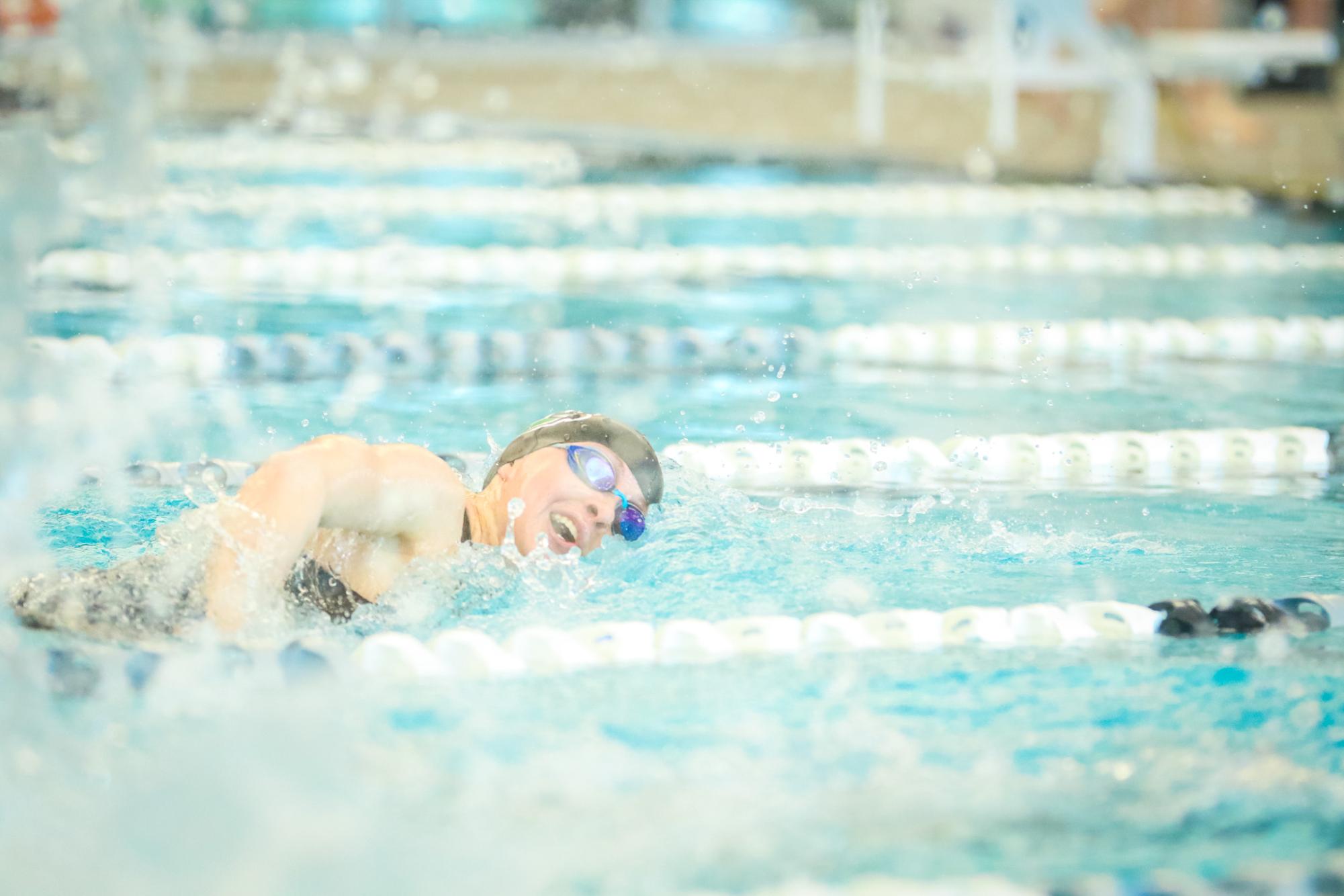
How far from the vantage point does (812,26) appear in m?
10.9

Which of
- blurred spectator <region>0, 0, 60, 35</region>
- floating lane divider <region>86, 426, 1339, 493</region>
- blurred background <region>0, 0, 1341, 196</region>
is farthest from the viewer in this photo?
blurred spectator <region>0, 0, 60, 35</region>

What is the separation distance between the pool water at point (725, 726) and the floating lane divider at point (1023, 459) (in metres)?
0.09

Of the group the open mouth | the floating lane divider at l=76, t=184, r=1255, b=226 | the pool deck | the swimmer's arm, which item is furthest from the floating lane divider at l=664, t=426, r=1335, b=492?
the pool deck

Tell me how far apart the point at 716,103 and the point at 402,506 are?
26.5 ft

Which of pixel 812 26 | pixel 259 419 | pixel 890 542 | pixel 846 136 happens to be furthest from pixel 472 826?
pixel 812 26

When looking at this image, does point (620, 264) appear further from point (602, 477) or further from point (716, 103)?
point (716, 103)

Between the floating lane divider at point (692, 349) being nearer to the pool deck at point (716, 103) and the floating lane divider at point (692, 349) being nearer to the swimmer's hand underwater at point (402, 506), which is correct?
the swimmer's hand underwater at point (402, 506)

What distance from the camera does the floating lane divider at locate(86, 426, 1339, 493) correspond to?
9.80 ft

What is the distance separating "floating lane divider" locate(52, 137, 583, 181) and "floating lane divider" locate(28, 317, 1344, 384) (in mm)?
3732

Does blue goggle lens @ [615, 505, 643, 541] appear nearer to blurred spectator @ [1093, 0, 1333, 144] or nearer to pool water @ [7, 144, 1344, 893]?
pool water @ [7, 144, 1344, 893]

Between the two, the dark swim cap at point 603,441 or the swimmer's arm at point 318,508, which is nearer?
the swimmer's arm at point 318,508

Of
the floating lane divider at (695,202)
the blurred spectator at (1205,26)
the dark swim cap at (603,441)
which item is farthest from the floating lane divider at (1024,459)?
the blurred spectator at (1205,26)

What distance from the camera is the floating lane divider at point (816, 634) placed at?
1.88m

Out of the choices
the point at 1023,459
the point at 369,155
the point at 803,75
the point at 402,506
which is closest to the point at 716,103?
the point at 803,75
